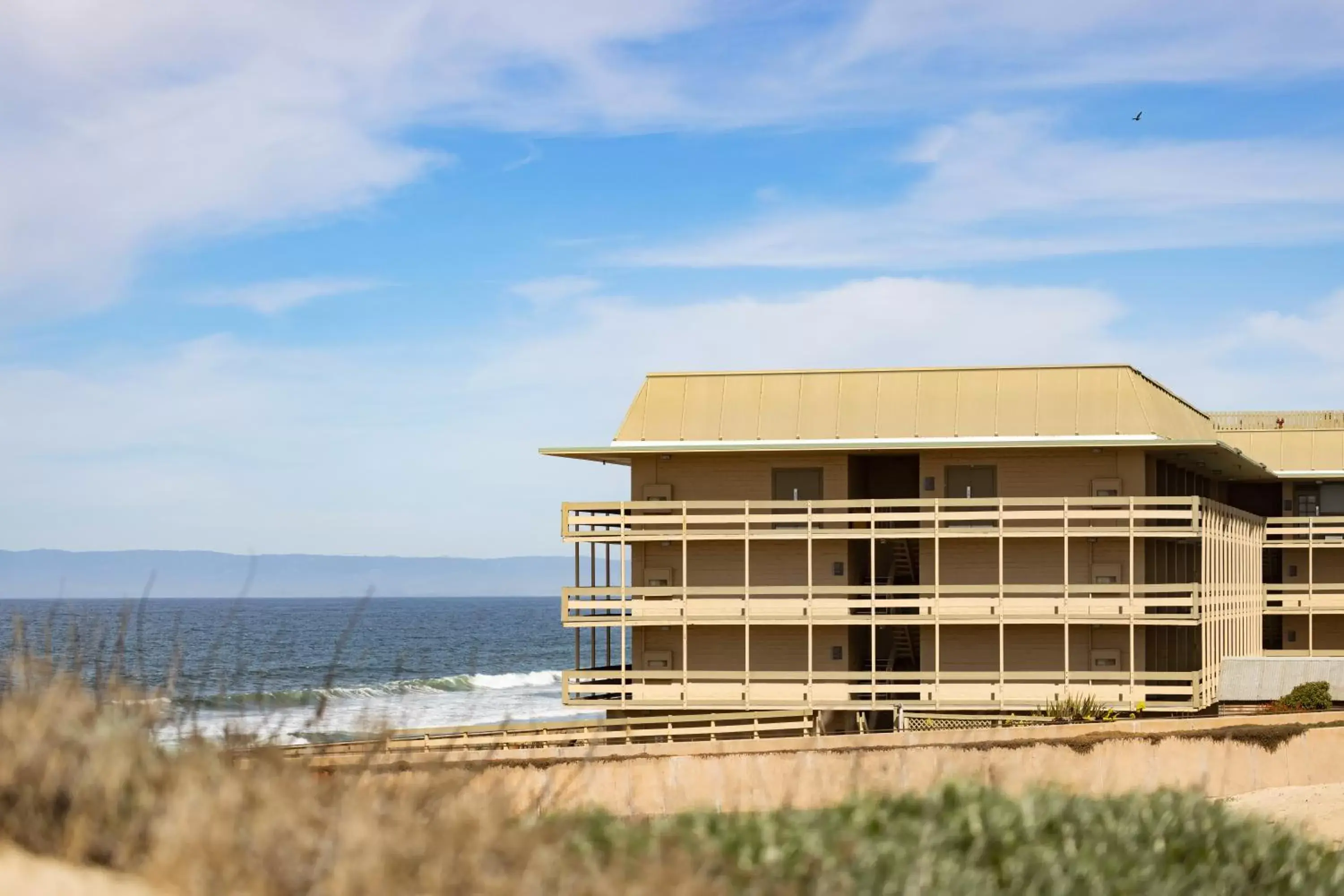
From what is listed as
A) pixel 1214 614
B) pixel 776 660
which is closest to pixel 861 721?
pixel 776 660

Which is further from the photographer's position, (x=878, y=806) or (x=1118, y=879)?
(x=878, y=806)

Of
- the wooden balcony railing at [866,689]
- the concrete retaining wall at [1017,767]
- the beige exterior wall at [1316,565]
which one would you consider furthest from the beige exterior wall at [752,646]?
the beige exterior wall at [1316,565]

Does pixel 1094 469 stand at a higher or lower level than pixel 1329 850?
higher

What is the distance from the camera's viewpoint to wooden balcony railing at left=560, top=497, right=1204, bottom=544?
39.7 m

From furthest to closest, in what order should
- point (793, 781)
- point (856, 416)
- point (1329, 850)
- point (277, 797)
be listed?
1. point (856, 416)
2. point (1329, 850)
3. point (793, 781)
4. point (277, 797)

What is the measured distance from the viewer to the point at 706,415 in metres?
43.2

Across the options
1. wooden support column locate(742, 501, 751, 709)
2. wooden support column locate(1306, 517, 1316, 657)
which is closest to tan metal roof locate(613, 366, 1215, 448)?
wooden support column locate(742, 501, 751, 709)

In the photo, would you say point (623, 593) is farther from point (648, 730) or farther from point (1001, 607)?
point (1001, 607)

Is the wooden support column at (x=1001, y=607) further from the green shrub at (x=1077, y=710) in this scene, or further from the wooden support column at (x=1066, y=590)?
the wooden support column at (x=1066, y=590)

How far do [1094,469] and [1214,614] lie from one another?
558 cm

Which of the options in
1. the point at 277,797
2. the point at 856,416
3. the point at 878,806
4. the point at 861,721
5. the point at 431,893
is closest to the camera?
the point at 431,893

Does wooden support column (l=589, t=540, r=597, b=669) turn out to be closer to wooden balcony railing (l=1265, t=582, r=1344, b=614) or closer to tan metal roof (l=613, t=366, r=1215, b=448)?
tan metal roof (l=613, t=366, r=1215, b=448)

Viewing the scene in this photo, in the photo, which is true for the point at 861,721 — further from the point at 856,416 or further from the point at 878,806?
the point at 878,806

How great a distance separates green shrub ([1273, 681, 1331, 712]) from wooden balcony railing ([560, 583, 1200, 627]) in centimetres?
328
